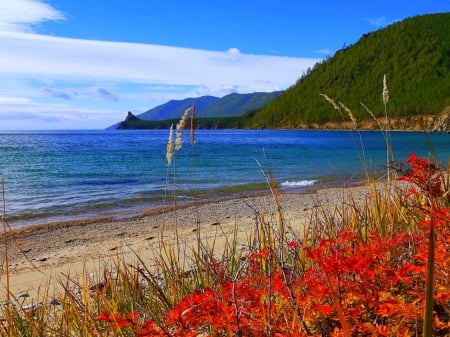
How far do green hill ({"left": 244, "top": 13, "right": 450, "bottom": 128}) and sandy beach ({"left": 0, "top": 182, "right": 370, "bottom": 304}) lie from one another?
87.5 m

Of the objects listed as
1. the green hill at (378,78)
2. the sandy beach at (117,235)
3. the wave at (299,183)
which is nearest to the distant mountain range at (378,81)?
the green hill at (378,78)

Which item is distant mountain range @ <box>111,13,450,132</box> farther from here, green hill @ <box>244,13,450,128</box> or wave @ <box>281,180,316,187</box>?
wave @ <box>281,180,316,187</box>

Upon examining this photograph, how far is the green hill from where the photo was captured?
10144 cm

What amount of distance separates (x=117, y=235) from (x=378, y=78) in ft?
385

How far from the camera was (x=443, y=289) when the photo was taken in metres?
2.05

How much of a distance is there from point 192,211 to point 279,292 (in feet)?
34.4

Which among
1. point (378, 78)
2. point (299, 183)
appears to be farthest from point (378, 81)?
point (299, 183)

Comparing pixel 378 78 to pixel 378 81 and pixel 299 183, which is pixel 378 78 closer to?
pixel 378 81

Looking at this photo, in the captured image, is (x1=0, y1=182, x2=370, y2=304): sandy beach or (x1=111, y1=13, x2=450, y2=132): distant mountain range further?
(x1=111, y1=13, x2=450, y2=132): distant mountain range

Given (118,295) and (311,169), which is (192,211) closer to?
(118,295)

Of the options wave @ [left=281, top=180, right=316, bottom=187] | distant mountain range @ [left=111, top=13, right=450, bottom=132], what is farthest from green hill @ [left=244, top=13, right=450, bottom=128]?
wave @ [left=281, top=180, right=316, bottom=187]

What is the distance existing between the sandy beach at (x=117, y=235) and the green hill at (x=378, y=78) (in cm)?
8751

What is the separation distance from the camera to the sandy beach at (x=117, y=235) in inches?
268

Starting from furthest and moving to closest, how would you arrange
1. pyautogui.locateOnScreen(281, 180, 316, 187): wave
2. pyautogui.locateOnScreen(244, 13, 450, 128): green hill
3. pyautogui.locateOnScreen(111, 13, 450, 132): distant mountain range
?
1. pyautogui.locateOnScreen(244, 13, 450, 128): green hill
2. pyautogui.locateOnScreen(111, 13, 450, 132): distant mountain range
3. pyautogui.locateOnScreen(281, 180, 316, 187): wave
